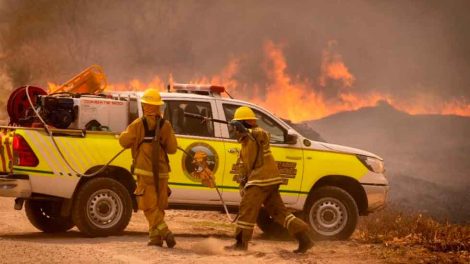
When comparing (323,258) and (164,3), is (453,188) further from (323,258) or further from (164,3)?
(323,258)

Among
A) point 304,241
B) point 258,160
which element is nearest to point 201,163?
point 258,160

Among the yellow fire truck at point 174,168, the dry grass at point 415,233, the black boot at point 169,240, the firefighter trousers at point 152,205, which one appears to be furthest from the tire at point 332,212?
the firefighter trousers at point 152,205

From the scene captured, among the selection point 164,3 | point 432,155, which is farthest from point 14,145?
point 432,155

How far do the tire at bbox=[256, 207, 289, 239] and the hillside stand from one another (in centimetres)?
4354

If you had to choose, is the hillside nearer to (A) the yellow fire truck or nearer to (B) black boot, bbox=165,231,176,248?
(A) the yellow fire truck

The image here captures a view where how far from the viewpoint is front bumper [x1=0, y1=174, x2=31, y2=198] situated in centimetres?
1019

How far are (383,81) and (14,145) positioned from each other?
45.2 metres

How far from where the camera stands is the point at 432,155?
75.9 m

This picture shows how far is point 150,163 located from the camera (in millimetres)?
9773

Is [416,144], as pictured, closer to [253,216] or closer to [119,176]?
[119,176]

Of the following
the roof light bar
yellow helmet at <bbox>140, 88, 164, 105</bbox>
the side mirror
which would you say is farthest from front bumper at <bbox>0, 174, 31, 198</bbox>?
the side mirror

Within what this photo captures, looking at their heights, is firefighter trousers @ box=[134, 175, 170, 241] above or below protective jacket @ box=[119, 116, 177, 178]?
below

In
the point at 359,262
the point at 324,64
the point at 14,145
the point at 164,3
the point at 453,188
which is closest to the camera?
the point at 359,262

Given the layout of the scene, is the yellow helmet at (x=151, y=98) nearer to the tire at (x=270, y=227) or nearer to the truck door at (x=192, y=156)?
the truck door at (x=192, y=156)
